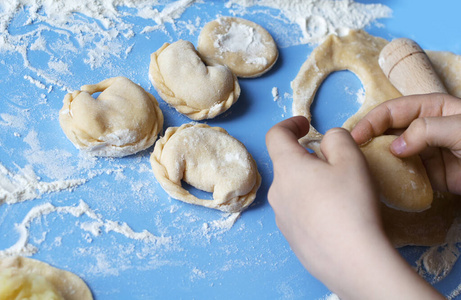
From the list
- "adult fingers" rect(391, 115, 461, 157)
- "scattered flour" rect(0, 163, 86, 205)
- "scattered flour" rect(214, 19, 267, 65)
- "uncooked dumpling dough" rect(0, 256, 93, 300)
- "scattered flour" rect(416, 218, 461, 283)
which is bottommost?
"scattered flour" rect(416, 218, 461, 283)

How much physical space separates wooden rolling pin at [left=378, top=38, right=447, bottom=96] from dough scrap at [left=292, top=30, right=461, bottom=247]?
5cm

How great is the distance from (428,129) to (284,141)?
325mm

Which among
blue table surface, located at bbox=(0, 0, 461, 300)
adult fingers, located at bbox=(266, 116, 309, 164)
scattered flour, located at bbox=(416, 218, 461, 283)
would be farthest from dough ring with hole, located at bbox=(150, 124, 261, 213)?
scattered flour, located at bbox=(416, 218, 461, 283)

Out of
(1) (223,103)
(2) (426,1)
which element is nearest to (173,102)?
(1) (223,103)

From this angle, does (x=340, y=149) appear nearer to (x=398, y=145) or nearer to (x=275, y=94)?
(x=398, y=145)

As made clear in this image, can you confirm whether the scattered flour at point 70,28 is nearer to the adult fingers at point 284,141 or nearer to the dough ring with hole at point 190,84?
the dough ring with hole at point 190,84

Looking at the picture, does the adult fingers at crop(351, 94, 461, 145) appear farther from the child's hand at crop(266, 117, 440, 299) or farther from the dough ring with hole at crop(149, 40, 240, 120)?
the dough ring with hole at crop(149, 40, 240, 120)

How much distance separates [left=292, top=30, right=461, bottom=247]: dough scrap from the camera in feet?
3.76

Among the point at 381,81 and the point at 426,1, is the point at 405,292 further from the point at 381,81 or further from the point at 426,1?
the point at 426,1

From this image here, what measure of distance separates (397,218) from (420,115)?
11.0 inches

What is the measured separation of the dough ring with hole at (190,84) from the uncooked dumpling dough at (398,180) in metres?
0.46

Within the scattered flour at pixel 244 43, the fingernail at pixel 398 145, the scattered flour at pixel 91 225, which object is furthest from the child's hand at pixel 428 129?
the scattered flour at pixel 91 225

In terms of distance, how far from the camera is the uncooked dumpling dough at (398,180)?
3.00ft

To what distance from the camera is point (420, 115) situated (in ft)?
3.55
